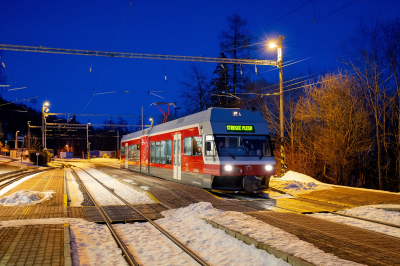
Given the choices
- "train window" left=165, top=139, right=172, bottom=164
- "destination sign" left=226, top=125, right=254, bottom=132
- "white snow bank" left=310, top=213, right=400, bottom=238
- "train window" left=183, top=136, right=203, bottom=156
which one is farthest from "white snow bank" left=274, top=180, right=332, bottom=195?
"train window" left=165, top=139, right=172, bottom=164

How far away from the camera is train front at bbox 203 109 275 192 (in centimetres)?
1359

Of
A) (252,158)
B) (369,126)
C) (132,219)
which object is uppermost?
(369,126)

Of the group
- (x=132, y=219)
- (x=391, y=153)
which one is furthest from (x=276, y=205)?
(x=391, y=153)

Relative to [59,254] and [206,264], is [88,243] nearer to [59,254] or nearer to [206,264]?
[59,254]

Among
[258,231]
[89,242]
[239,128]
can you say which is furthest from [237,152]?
[89,242]

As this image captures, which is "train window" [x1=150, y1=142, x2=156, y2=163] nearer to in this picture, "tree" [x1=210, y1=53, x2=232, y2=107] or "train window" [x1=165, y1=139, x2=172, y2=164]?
"train window" [x1=165, y1=139, x2=172, y2=164]

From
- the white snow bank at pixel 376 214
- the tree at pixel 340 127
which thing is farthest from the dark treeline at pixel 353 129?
the white snow bank at pixel 376 214

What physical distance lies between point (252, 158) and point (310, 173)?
12732 mm

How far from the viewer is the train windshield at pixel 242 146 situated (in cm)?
1387

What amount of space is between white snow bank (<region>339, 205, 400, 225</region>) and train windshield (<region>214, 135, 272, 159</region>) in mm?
4642

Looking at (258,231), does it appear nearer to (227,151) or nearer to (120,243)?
(120,243)

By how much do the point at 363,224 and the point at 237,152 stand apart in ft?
20.2

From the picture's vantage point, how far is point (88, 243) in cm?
698

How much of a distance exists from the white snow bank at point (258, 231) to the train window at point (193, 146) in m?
4.56
